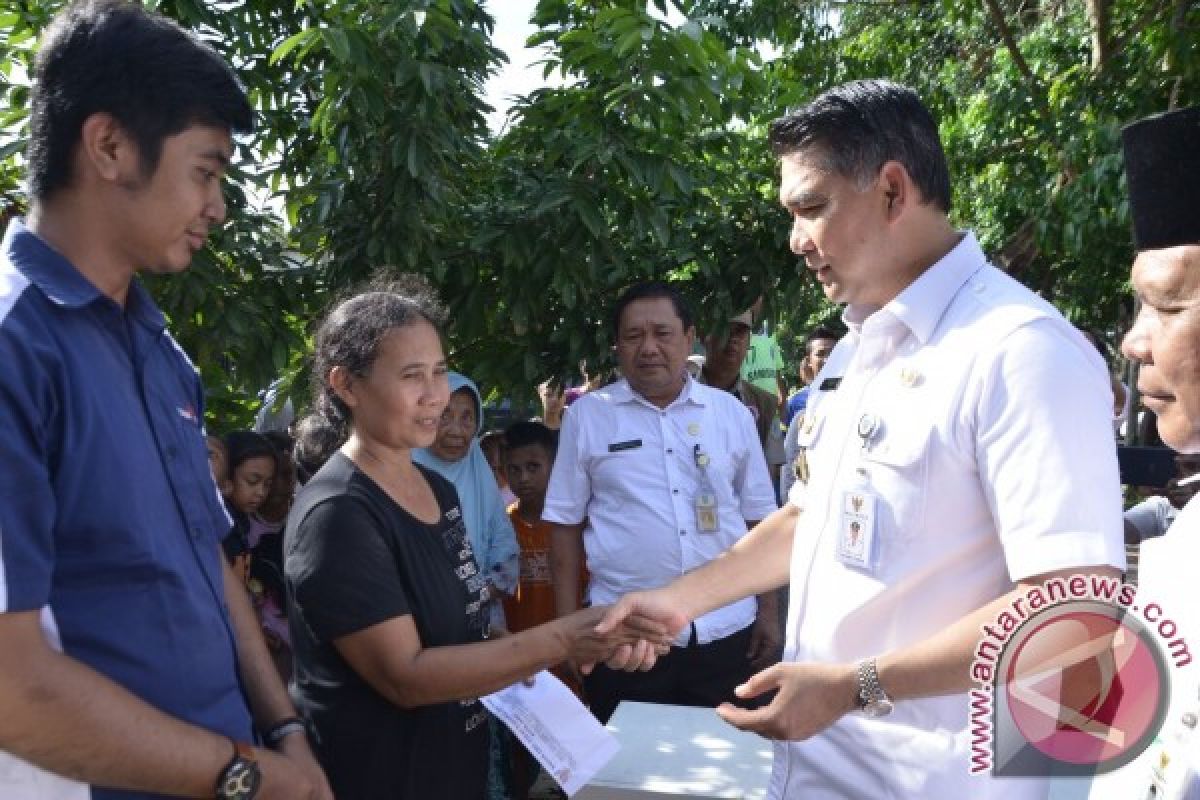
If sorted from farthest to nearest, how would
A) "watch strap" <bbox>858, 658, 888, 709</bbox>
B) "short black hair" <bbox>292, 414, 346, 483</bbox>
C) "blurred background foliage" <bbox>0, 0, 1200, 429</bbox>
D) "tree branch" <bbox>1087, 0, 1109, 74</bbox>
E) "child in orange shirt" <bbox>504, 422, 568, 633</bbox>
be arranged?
"tree branch" <bbox>1087, 0, 1109, 74</bbox>, "child in orange shirt" <bbox>504, 422, 568, 633</bbox>, "blurred background foliage" <bbox>0, 0, 1200, 429</bbox>, "short black hair" <bbox>292, 414, 346, 483</bbox>, "watch strap" <bbox>858, 658, 888, 709</bbox>

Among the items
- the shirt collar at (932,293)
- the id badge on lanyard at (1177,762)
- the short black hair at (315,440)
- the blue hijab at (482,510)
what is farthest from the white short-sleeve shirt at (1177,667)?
the blue hijab at (482,510)

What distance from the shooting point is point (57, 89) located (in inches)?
62.7

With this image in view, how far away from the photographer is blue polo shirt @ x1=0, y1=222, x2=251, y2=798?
4.58 feet

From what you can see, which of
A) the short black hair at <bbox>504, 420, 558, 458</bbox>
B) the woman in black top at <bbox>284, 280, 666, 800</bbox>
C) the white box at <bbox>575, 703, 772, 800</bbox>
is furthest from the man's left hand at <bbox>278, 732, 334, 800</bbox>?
the short black hair at <bbox>504, 420, 558, 458</bbox>

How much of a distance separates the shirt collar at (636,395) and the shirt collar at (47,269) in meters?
2.80

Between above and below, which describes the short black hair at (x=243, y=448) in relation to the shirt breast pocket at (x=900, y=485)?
above

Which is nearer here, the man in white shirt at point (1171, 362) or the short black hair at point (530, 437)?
the man in white shirt at point (1171, 362)

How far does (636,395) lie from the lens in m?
4.30

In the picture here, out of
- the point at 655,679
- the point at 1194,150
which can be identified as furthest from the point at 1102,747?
the point at 655,679

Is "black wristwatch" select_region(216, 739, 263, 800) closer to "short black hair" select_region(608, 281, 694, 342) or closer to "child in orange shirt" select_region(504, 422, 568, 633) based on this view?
"short black hair" select_region(608, 281, 694, 342)

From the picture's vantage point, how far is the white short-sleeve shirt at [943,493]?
1.67m

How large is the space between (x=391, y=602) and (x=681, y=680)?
2.04 meters

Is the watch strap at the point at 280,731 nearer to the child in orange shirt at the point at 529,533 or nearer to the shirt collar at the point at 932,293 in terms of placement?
the shirt collar at the point at 932,293

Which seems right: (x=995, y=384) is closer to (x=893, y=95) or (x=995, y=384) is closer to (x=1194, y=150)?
(x=1194, y=150)
